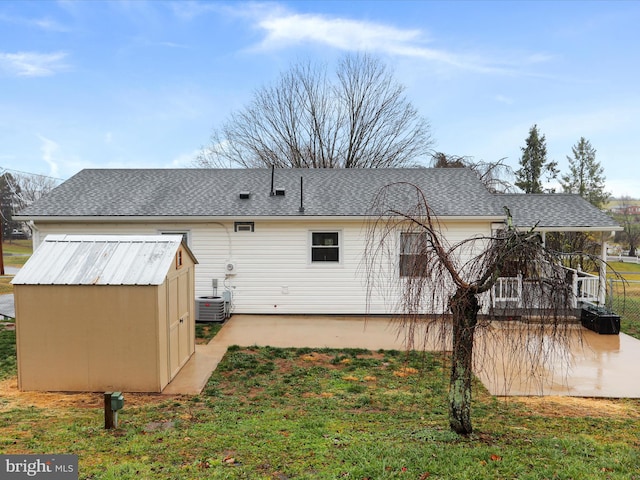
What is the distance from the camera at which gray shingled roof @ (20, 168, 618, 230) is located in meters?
11.0

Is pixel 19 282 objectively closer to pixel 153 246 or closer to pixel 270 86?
pixel 153 246

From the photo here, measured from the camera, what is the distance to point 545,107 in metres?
16.1

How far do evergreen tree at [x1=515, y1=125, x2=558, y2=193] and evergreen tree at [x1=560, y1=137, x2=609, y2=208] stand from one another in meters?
3.80

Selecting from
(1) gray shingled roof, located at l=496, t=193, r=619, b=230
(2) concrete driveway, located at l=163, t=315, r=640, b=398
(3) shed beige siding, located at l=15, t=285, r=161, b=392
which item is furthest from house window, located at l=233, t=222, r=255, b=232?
(1) gray shingled roof, located at l=496, t=193, r=619, b=230

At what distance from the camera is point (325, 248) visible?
1116 centimetres

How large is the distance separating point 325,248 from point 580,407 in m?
6.85

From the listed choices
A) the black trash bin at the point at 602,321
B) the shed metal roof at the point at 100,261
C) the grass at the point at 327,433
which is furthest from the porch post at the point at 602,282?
the shed metal roof at the point at 100,261

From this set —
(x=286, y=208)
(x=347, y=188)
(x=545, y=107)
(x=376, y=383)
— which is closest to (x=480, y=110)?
(x=545, y=107)

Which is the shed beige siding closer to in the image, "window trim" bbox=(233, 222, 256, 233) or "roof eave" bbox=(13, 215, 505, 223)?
"roof eave" bbox=(13, 215, 505, 223)

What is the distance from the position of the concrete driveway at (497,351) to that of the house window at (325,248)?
161 cm

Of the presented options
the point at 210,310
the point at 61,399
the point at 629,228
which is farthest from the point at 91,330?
the point at 629,228

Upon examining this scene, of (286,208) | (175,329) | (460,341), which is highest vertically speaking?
(286,208)

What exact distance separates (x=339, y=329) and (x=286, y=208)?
11.7 feet

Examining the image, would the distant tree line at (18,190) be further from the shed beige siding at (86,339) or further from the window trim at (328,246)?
the shed beige siding at (86,339)
